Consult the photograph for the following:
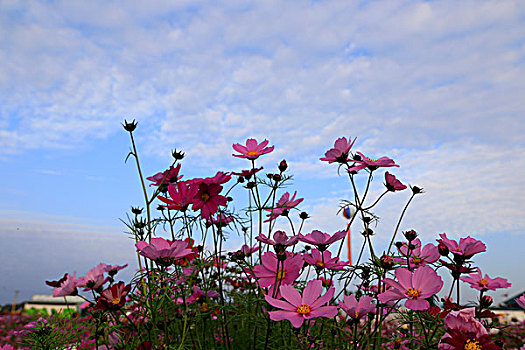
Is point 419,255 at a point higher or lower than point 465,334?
higher

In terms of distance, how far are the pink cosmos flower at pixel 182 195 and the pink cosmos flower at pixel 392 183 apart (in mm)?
553

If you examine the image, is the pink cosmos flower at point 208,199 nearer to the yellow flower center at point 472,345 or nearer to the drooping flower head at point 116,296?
the drooping flower head at point 116,296

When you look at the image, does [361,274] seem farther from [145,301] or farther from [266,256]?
[145,301]

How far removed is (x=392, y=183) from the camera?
1.20 meters

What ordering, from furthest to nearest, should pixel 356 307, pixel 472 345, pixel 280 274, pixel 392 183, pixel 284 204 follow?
pixel 284 204 → pixel 392 183 → pixel 356 307 → pixel 280 274 → pixel 472 345

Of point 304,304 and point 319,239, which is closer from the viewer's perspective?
point 304,304

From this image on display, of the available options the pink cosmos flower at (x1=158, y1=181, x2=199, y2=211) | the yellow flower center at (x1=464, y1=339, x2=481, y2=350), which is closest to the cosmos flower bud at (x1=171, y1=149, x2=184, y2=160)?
the pink cosmos flower at (x1=158, y1=181, x2=199, y2=211)

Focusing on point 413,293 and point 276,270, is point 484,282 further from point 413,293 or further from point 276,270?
point 276,270

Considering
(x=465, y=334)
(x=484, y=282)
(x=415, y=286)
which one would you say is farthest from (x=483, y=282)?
(x=465, y=334)

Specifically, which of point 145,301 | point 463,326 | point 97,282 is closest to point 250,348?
point 145,301

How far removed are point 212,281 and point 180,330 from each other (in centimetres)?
22

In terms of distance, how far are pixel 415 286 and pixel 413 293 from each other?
0.02m

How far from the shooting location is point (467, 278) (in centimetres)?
126

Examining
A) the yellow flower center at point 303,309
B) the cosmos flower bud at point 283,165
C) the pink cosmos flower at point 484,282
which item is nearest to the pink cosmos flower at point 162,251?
the yellow flower center at point 303,309
